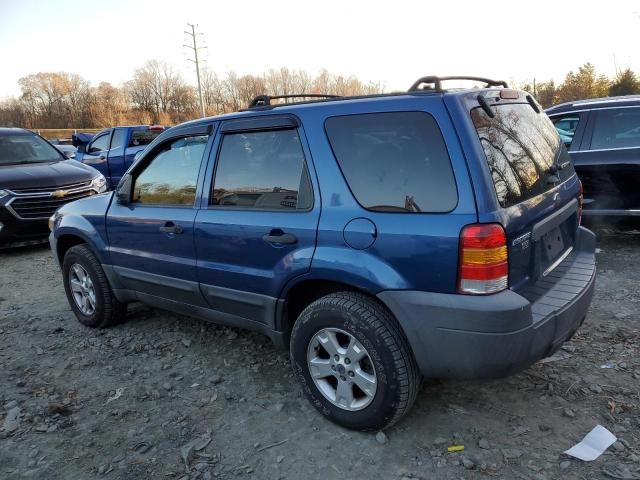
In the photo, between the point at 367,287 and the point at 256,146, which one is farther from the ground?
the point at 256,146

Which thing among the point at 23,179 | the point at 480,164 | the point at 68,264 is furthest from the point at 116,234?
the point at 23,179

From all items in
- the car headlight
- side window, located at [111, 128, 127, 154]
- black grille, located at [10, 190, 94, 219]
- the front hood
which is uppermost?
side window, located at [111, 128, 127, 154]

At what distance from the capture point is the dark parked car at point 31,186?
7.03 m

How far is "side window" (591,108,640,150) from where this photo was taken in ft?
18.4

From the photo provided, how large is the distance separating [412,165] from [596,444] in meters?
1.69

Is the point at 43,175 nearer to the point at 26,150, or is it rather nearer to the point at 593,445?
the point at 26,150

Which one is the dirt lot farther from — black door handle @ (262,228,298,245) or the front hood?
the front hood

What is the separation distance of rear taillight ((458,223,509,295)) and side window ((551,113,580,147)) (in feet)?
14.9

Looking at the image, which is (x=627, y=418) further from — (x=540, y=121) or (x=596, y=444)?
(x=540, y=121)

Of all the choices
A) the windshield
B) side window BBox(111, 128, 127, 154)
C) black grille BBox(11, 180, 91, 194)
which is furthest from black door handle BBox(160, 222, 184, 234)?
side window BBox(111, 128, 127, 154)

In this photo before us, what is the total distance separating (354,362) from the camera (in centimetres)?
262

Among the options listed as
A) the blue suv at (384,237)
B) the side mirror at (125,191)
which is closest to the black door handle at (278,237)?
the blue suv at (384,237)

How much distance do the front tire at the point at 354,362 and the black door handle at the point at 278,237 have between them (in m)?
0.37

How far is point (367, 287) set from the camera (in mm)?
2482
